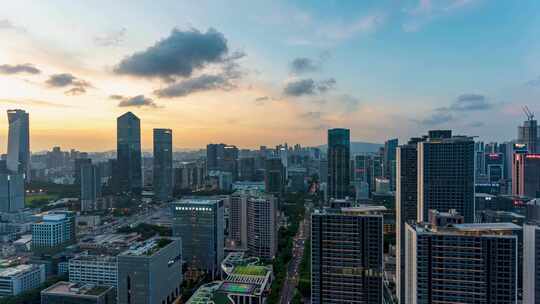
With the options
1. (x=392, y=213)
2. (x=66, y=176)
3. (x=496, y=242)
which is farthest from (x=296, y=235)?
(x=66, y=176)

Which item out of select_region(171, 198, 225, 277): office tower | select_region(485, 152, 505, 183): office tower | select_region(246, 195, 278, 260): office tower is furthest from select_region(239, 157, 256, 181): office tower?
select_region(171, 198, 225, 277): office tower

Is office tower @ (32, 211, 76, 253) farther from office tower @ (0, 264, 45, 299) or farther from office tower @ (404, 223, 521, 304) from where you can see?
office tower @ (404, 223, 521, 304)

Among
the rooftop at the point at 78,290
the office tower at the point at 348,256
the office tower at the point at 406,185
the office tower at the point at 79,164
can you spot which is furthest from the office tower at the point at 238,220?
the office tower at the point at 79,164

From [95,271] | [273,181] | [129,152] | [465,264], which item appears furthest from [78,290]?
[129,152]

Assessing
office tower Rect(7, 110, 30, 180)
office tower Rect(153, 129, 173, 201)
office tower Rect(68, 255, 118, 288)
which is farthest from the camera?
office tower Rect(153, 129, 173, 201)

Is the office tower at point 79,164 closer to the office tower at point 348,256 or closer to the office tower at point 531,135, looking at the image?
the office tower at point 348,256

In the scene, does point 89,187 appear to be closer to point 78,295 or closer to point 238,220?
point 238,220

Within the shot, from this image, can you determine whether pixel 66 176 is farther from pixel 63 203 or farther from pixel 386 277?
pixel 386 277
